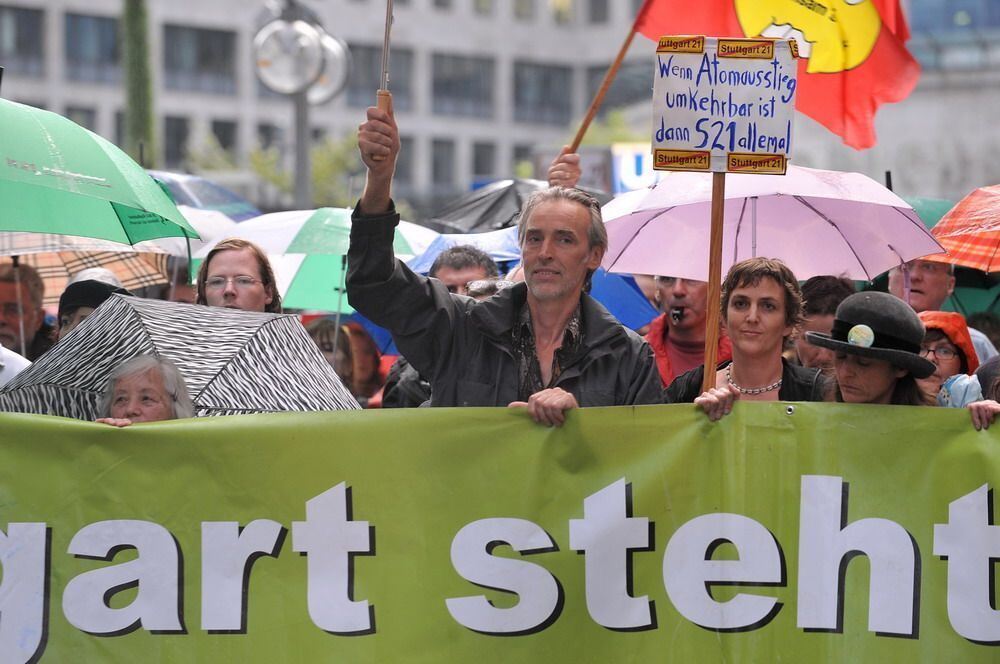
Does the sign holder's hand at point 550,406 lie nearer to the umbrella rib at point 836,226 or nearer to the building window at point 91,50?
the umbrella rib at point 836,226

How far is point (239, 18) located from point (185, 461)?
6048cm

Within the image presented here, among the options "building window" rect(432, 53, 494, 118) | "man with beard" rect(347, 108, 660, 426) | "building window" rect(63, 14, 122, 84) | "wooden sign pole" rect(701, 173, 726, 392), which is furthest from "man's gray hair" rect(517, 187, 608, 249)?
"building window" rect(432, 53, 494, 118)

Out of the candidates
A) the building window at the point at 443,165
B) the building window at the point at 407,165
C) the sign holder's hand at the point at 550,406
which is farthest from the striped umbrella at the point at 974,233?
the building window at the point at 443,165

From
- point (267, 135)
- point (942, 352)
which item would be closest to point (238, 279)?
point (942, 352)

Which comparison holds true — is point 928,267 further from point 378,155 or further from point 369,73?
point 369,73

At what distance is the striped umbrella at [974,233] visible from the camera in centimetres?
662

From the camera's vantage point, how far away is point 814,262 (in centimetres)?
618

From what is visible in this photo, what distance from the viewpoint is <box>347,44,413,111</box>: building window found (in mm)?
64625

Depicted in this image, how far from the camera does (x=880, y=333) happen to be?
4547 mm

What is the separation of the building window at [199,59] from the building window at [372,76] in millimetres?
4645

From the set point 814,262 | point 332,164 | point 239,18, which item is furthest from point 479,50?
point 814,262

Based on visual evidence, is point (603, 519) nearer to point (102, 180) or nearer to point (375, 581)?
point (375, 581)

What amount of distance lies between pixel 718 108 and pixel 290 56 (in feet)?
36.3

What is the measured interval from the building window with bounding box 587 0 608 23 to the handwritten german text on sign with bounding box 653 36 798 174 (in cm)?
7092
